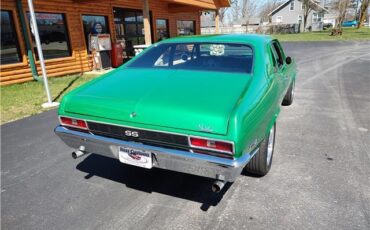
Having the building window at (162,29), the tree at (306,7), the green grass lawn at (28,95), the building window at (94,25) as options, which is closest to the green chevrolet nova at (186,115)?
the green grass lawn at (28,95)

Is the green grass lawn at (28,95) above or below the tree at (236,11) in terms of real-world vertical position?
below

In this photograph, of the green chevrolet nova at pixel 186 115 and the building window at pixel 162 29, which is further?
the building window at pixel 162 29

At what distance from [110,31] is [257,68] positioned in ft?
35.9

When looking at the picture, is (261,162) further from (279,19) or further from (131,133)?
(279,19)

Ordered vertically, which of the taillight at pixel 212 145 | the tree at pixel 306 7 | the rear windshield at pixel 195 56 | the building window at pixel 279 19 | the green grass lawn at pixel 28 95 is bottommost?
the green grass lawn at pixel 28 95

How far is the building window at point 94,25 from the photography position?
11513 millimetres

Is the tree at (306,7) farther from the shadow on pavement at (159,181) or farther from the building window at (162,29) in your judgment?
the shadow on pavement at (159,181)

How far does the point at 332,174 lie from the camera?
10.8ft

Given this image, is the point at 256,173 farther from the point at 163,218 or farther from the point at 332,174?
the point at 163,218

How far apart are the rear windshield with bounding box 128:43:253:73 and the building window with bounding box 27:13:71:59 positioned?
7682 millimetres

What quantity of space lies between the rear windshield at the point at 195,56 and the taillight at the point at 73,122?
1156 mm

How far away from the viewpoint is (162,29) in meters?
16.9

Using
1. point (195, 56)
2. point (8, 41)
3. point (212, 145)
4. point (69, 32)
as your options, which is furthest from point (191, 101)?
point (69, 32)

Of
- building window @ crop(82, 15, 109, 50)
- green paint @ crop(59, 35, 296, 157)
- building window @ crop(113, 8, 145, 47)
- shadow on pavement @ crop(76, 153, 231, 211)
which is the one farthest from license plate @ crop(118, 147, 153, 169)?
building window @ crop(113, 8, 145, 47)
